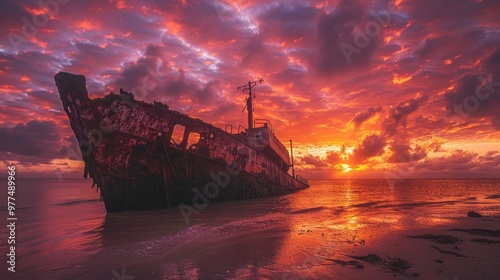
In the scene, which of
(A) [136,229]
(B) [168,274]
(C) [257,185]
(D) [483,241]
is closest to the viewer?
(B) [168,274]

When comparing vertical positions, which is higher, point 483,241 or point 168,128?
point 168,128

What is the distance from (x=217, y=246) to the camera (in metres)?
5.24

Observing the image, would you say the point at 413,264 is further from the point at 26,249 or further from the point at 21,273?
the point at 26,249

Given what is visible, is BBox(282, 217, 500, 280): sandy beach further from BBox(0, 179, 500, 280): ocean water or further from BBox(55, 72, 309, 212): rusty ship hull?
BBox(55, 72, 309, 212): rusty ship hull

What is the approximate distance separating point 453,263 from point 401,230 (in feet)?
9.27

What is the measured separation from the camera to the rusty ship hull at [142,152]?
947 cm

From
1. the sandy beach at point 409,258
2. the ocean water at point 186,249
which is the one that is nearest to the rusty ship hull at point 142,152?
the ocean water at point 186,249

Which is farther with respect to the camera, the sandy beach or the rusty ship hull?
the rusty ship hull

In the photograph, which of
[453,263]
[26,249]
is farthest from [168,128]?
[453,263]

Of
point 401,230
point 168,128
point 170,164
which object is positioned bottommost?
point 401,230

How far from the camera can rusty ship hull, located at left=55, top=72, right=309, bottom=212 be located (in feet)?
31.1

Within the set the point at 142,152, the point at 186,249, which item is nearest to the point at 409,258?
the point at 186,249

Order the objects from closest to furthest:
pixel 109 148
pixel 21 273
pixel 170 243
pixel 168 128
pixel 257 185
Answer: pixel 21 273 < pixel 170 243 < pixel 109 148 < pixel 168 128 < pixel 257 185

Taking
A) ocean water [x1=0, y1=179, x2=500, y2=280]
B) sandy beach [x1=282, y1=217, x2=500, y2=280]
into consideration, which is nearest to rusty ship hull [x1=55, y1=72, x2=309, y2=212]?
ocean water [x1=0, y1=179, x2=500, y2=280]
